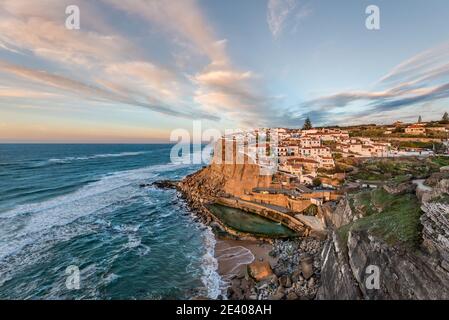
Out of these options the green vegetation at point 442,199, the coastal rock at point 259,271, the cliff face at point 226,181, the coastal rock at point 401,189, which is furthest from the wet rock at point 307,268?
the cliff face at point 226,181

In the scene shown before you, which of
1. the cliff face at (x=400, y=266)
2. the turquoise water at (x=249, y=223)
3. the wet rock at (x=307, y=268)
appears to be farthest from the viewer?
the turquoise water at (x=249, y=223)

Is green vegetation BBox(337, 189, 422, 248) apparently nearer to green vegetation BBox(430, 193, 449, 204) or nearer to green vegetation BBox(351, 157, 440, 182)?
green vegetation BBox(430, 193, 449, 204)

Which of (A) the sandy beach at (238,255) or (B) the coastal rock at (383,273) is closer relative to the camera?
(B) the coastal rock at (383,273)

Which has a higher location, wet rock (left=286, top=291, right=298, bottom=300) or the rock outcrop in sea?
the rock outcrop in sea

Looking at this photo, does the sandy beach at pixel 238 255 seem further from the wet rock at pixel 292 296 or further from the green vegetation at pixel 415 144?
the green vegetation at pixel 415 144

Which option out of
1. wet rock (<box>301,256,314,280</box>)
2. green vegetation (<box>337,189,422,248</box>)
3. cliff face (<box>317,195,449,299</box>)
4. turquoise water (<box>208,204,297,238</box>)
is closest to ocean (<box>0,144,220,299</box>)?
turquoise water (<box>208,204,297,238</box>)

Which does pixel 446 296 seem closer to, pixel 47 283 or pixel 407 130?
pixel 47 283
